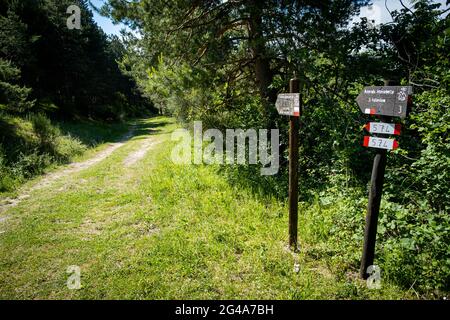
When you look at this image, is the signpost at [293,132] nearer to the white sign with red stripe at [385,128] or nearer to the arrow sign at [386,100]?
the arrow sign at [386,100]

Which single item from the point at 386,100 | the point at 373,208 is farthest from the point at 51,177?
the point at 386,100

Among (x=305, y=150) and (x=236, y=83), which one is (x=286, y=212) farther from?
(x=236, y=83)

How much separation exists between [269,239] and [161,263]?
1923 mm

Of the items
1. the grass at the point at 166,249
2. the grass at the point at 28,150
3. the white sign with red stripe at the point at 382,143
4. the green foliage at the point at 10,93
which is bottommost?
the grass at the point at 166,249

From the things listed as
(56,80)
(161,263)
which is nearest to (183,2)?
(161,263)

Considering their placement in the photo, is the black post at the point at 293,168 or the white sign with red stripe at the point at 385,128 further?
the black post at the point at 293,168

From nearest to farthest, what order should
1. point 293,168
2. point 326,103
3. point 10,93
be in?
point 293,168
point 326,103
point 10,93

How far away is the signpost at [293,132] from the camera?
408 centimetres

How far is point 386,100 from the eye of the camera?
3195mm

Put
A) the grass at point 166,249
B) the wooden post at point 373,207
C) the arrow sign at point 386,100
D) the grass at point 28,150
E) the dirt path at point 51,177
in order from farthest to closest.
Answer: the grass at point 28,150, the dirt path at point 51,177, the grass at point 166,249, the wooden post at point 373,207, the arrow sign at point 386,100

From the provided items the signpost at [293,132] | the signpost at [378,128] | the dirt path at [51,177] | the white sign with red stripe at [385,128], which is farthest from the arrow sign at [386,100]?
the dirt path at [51,177]

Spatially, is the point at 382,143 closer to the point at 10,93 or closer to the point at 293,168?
the point at 293,168

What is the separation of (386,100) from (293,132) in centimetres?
138

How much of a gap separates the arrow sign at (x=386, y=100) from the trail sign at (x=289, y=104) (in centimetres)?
86
